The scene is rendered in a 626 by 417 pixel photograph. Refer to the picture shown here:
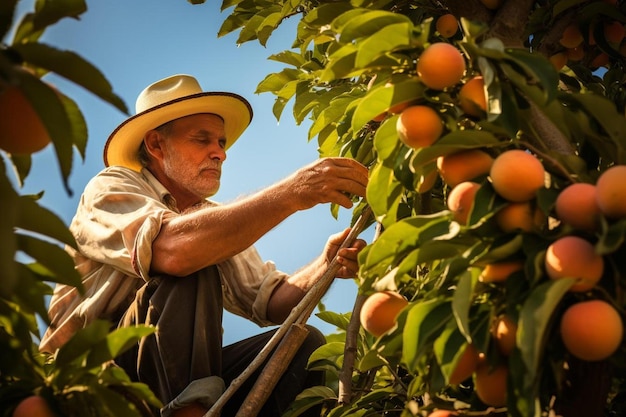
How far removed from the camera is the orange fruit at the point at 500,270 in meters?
1.38

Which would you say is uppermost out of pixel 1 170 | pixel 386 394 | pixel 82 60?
pixel 82 60

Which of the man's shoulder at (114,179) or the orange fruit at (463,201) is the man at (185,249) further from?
the orange fruit at (463,201)

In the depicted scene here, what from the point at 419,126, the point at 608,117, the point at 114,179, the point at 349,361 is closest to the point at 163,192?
the point at 114,179

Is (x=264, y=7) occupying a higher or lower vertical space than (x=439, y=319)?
higher

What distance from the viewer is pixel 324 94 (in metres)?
2.60

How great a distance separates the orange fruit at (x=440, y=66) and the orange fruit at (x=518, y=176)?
0.19 m

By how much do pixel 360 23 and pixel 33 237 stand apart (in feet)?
2.08

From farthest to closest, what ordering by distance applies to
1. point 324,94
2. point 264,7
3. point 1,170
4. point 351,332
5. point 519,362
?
point 264,7
point 324,94
point 351,332
point 519,362
point 1,170

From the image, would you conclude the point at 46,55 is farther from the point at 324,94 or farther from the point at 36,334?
the point at 324,94

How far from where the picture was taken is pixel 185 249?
2.59m

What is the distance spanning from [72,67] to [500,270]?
674 mm

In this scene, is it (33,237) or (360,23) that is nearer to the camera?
(33,237)

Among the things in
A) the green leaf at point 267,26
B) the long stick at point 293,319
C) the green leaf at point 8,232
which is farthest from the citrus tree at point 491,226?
the green leaf at point 267,26

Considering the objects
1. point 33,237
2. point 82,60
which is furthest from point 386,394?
point 82,60
